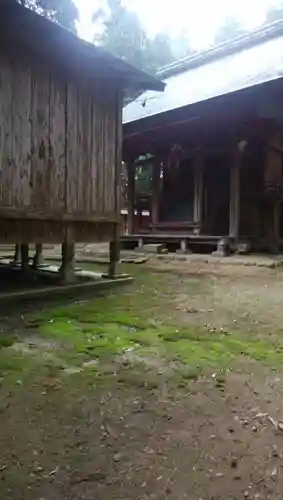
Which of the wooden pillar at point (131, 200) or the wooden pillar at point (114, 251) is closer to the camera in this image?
the wooden pillar at point (114, 251)

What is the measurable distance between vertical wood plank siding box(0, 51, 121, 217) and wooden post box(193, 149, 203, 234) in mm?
6055

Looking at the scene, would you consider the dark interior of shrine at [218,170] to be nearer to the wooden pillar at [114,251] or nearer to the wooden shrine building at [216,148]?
the wooden shrine building at [216,148]

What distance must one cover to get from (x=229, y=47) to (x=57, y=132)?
10.1 metres

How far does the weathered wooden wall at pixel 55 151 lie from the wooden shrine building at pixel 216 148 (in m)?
3.92

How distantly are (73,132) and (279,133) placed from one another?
23.3 feet

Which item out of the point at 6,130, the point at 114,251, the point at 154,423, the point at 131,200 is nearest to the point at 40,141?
the point at 6,130

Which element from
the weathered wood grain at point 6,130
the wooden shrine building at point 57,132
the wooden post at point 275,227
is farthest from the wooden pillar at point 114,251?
the wooden post at point 275,227

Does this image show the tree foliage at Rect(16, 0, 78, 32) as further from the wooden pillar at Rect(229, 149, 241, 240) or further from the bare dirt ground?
the bare dirt ground

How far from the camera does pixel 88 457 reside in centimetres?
185

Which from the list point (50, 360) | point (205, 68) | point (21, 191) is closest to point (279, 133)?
point (205, 68)

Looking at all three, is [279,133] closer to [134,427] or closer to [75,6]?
[75,6]

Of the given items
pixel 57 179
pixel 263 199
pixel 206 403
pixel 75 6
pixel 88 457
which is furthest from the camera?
pixel 75 6

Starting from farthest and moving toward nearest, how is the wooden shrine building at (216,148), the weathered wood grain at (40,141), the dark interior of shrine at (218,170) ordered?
the dark interior of shrine at (218,170) < the wooden shrine building at (216,148) < the weathered wood grain at (40,141)

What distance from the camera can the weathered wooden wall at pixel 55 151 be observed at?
519 centimetres
